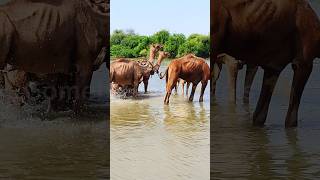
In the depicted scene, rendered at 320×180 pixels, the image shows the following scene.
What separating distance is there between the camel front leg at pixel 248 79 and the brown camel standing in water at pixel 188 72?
1.78 m

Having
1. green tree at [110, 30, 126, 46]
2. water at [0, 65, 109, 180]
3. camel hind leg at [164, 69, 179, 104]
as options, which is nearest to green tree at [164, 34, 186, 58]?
green tree at [110, 30, 126, 46]

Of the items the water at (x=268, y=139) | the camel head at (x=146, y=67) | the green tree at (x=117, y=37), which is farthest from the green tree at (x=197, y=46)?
the water at (x=268, y=139)

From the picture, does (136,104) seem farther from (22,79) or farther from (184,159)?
(184,159)

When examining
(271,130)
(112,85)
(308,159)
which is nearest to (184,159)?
(308,159)

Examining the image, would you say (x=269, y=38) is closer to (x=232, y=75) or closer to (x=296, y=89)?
(x=296, y=89)

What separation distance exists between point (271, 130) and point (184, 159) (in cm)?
147

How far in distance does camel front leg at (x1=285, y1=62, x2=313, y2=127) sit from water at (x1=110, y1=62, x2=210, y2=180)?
0.95 metres

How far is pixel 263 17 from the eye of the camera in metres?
6.29

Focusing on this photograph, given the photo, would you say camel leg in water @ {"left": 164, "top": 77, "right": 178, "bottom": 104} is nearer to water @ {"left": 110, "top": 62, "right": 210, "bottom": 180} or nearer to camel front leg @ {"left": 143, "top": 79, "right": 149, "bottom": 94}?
water @ {"left": 110, "top": 62, "right": 210, "bottom": 180}

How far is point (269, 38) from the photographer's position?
642cm

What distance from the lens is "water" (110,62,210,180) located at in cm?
461

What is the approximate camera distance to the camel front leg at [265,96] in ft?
22.0

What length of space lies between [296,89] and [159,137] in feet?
5.44

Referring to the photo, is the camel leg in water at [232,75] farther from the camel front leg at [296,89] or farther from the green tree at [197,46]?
the green tree at [197,46]
